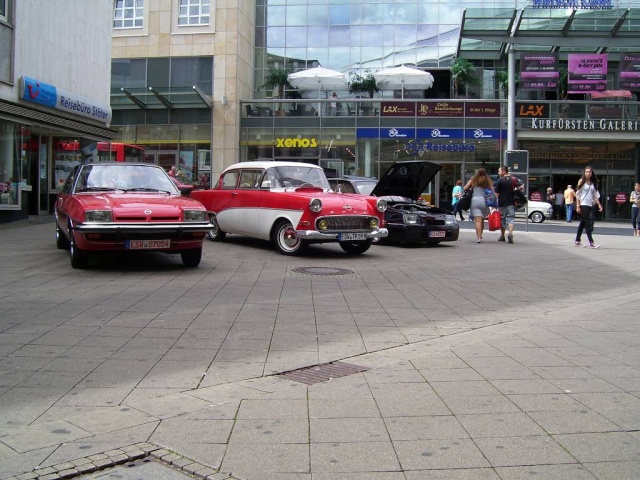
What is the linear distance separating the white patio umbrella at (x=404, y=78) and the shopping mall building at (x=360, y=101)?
71cm

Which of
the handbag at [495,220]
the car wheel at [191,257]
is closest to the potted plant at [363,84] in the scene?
the handbag at [495,220]

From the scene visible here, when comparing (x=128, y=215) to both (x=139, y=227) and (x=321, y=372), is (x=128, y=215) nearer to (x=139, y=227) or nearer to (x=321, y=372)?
(x=139, y=227)

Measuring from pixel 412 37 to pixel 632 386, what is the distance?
3447 centimetres

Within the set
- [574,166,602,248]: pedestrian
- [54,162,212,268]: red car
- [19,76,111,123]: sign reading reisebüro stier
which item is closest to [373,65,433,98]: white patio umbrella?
[19,76,111,123]: sign reading reisebüro stier

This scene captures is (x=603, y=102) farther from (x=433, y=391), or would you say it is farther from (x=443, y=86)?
(x=433, y=391)

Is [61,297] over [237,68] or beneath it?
beneath

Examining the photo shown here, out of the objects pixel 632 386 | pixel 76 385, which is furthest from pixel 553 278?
pixel 76 385

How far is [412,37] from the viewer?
3712 cm

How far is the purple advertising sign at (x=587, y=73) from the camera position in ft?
110

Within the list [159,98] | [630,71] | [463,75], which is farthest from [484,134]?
[159,98]

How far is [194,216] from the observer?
10258 mm

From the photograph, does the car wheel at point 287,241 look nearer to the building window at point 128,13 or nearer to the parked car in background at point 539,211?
the parked car in background at point 539,211

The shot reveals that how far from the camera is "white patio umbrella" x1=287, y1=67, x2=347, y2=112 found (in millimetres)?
34125

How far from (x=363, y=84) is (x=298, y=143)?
15.2 ft
